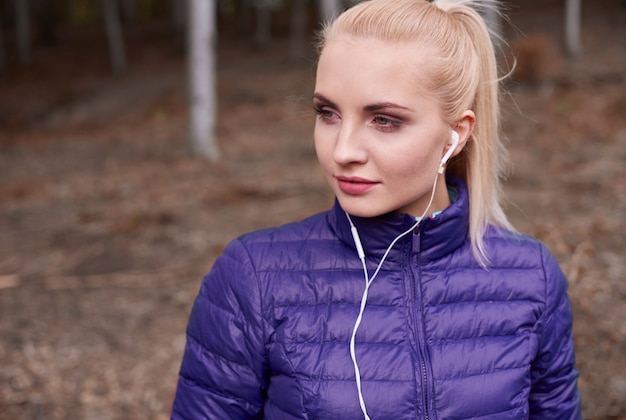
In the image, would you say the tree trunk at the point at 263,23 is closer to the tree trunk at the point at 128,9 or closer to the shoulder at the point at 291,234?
the tree trunk at the point at 128,9

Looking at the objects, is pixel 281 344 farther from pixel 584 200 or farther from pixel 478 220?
pixel 584 200

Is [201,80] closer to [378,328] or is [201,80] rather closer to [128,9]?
[378,328]

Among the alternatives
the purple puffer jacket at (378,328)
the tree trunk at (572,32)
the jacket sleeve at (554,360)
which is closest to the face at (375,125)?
the purple puffer jacket at (378,328)

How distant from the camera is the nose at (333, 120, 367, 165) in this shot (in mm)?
1724

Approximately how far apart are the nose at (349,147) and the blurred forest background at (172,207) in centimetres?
49

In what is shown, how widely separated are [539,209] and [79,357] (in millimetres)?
4252

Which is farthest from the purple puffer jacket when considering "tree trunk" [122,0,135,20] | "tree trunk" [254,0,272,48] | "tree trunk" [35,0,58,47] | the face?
"tree trunk" [122,0,135,20]

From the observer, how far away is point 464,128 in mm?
1924

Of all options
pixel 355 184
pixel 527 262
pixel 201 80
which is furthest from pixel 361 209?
pixel 201 80

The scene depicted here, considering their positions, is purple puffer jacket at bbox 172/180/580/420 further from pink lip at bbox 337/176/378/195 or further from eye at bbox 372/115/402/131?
eye at bbox 372/115/402/131

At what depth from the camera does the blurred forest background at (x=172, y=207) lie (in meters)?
3.79

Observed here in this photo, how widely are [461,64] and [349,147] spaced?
43 centimetres

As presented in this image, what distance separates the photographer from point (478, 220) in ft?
6.72

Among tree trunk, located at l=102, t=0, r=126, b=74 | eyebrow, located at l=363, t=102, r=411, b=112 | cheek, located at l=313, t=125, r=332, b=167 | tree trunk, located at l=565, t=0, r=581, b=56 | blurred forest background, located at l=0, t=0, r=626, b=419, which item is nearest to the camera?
eyebrow, located at l=363, t=102, r=411, b=112
